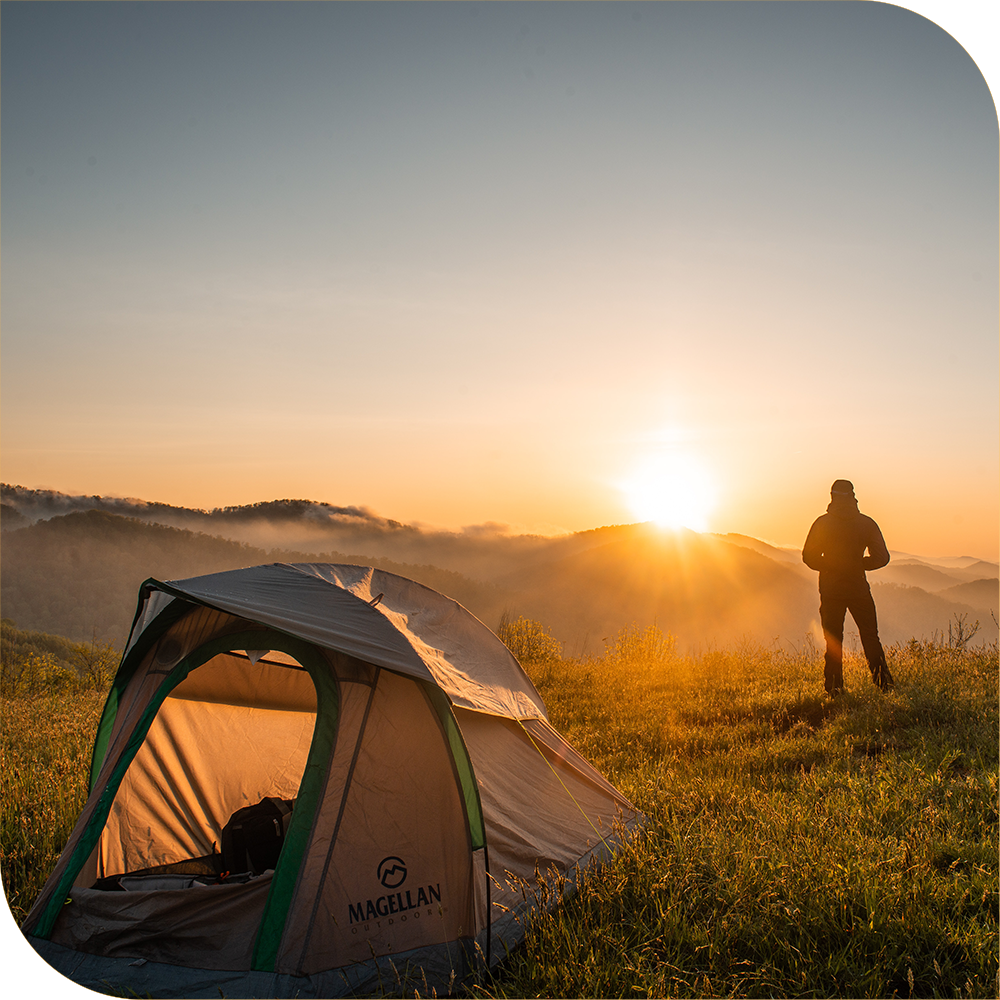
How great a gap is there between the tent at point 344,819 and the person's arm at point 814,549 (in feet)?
16.6

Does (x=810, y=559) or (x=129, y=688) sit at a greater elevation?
(x=810, y=559)

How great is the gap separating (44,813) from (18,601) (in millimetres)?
47174

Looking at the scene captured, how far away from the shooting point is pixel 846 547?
8828 millimetres

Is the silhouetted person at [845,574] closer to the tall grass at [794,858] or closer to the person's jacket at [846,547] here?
the person's jacket at [846,547]

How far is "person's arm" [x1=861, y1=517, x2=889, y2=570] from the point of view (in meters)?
8.71

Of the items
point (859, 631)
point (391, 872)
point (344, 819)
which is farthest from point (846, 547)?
point (344, 819)

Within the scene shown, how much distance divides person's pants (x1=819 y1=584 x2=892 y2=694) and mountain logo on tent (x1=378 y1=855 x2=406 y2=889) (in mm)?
6319

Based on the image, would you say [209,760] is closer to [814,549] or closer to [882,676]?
[814,549]

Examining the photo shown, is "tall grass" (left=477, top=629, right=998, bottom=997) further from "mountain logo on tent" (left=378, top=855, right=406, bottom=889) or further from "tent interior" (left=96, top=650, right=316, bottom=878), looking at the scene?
"tent interior" (left=96, top=650, right=316, bottom=878)

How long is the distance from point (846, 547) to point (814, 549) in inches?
15.0

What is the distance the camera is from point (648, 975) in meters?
3.33

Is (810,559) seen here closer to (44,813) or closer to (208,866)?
(208,866)

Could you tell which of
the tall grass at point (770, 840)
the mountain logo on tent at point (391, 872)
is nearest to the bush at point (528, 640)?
the tall grass at point (770, 840)

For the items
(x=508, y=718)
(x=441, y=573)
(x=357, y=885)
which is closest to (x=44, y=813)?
(x=357, y=885)
